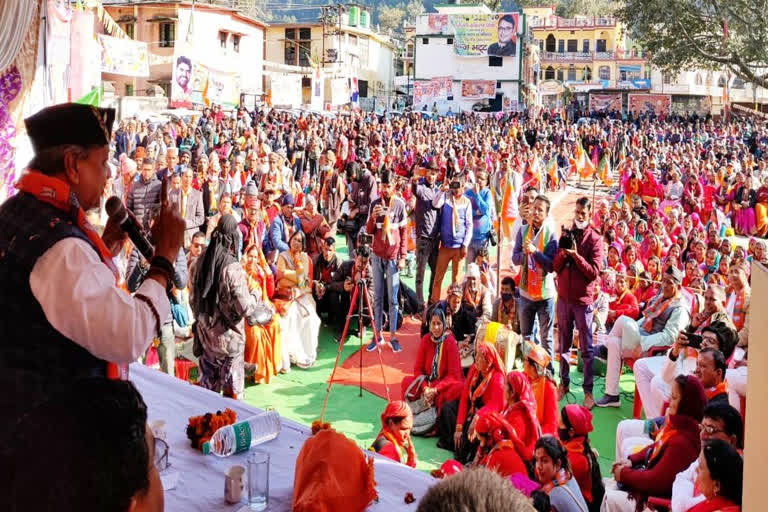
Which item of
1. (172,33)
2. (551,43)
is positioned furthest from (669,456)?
(551,43)

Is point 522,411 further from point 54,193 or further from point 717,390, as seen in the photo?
point 54,193

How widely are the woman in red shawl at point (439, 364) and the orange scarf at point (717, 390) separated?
1749 mm

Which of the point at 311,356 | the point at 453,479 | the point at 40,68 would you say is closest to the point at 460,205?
the point at 311,356

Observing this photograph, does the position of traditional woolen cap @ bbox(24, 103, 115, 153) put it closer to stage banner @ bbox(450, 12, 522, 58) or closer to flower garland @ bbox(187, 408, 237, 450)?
flower garland @ bbox(187, 408, 237, 450)

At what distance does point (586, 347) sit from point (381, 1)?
142 metres

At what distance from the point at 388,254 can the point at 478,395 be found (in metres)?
2.46

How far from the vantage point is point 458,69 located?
2108 inches

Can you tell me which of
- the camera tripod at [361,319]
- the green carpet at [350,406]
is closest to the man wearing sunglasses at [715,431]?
the green carpet at [350,406]

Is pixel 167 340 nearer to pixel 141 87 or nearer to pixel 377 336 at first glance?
pixel 377 336

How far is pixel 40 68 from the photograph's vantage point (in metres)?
4.52

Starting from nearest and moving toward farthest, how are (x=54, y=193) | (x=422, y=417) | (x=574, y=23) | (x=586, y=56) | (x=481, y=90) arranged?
(x=54, y=193) → (x=422, y=417) → (x=481, y=90) → (x=586, y=56) → (x=574, y=23)

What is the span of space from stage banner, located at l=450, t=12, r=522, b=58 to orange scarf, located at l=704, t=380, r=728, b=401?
1990 inches

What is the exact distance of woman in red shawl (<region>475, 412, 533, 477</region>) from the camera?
3.74 meters

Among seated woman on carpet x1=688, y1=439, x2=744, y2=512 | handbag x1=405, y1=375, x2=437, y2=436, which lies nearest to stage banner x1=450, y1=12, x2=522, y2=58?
handbag x1=405, y1=375, x2=437, y2=436
